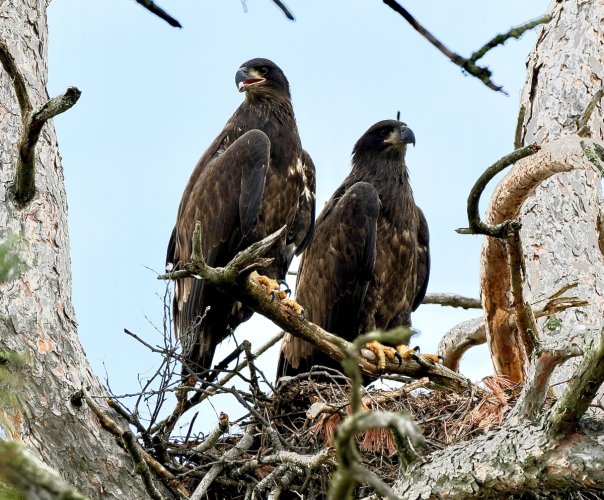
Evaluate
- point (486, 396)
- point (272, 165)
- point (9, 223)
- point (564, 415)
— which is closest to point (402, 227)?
point (272, 165)

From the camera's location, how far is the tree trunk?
7434 mm

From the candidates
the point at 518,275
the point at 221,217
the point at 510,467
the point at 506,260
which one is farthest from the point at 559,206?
the point at 510,467

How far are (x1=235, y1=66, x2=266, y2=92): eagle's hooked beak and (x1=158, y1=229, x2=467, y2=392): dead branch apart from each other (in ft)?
6.59

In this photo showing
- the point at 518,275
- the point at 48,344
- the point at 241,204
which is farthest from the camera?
the point at 241,204

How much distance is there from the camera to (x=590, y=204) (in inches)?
314

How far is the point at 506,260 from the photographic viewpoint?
738cm

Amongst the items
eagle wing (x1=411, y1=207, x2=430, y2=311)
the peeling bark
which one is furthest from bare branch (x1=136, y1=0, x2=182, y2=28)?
eagle wing (x1=411, y1=207, x2=430, y2=311)

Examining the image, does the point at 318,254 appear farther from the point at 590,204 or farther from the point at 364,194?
the point at 590,204

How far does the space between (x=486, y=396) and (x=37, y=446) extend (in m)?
2.94

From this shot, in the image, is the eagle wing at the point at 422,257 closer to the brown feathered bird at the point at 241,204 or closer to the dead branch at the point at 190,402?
the brown feathered bird at the point at 241,204

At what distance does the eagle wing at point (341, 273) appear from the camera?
8219mm

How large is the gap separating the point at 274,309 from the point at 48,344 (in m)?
1.59

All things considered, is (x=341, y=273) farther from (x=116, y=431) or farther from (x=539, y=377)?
(x=539, y=377)

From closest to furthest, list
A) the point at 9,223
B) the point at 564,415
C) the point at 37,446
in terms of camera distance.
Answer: the point at 564,415
the point at 37,446
the point at 9,223
